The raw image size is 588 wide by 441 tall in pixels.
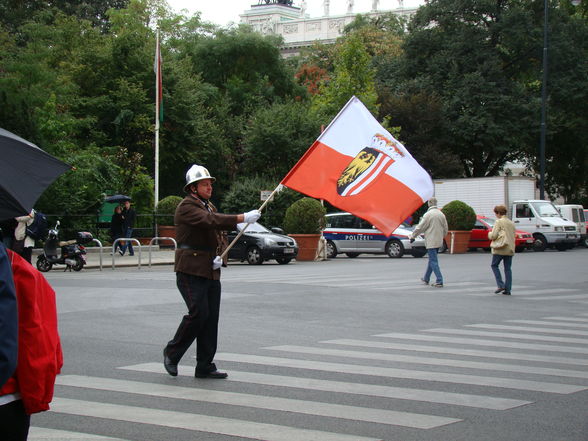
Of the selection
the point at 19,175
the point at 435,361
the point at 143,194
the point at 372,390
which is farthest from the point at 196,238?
the point at 143,194

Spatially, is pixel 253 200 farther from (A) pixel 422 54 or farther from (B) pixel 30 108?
(A) pixel 422 54

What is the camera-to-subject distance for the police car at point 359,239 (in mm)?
33469

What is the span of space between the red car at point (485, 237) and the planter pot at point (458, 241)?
816 millimetres

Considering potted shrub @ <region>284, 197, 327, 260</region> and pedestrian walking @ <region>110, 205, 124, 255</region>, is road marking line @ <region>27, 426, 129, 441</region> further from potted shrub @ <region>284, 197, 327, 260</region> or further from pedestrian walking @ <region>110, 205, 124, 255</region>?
potted shrub @ <region>284, 197, 327, 260</region>

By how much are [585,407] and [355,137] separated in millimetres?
3475

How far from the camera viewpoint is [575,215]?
4378cm

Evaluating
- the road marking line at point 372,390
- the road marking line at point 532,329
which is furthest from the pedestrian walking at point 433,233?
the road marking line at point 372,390

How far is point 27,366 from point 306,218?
28514mm

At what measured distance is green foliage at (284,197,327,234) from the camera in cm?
3186

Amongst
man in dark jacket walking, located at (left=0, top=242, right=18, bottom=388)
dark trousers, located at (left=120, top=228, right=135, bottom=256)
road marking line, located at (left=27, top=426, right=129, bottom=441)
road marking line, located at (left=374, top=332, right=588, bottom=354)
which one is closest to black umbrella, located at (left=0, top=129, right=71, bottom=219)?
man in dark jacket walking, located at (left=0, top=242, right=18, bottom=388)

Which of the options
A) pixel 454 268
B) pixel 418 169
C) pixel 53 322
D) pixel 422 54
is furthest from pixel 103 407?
pixel 422 54

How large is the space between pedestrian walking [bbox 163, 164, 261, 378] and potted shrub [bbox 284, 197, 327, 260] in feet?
77.0

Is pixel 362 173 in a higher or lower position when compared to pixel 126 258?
higher

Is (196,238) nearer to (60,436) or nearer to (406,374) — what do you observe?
(406,374)
